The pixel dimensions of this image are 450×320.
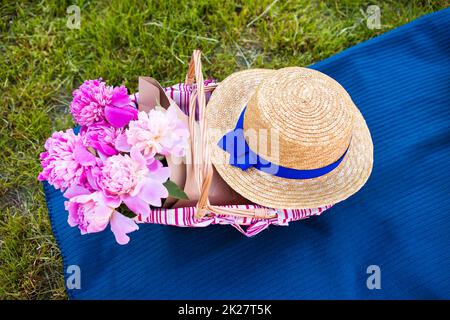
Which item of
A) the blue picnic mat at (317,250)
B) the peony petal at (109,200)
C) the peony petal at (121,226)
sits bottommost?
the blue picnic mat at (317,250)

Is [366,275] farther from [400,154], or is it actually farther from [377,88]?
[377,88]

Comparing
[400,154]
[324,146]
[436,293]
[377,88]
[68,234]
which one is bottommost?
[436,293]

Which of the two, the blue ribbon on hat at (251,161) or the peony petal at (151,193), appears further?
the blue ribbon on hat at (251,161)

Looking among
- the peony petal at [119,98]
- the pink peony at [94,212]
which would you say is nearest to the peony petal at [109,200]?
the pink peony at [94,212]

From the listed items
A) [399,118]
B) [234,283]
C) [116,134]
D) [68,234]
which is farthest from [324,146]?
[68,234]

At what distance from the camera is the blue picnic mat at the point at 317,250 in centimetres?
140

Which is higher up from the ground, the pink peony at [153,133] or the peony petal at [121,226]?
the pink peony at [153,133]

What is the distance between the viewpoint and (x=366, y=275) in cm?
142

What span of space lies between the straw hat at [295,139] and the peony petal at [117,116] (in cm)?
21

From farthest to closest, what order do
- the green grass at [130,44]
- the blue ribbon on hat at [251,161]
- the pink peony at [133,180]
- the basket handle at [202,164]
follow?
1. the green grass at [130,44]
2. the blue ribbon on hat at [251,161]
3. the basket handle at [202,164]
4. the pink peony at [133,180]

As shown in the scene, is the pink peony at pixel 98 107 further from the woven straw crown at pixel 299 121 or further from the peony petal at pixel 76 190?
the woven straw crown at pixel 299 121

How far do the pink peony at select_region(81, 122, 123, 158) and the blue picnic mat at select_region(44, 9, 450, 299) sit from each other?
539 mm

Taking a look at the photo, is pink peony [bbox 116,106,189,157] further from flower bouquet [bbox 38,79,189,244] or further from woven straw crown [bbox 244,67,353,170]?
woven straw crown [bbox 244,67,353,170]

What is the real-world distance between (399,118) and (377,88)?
5.6 inches
